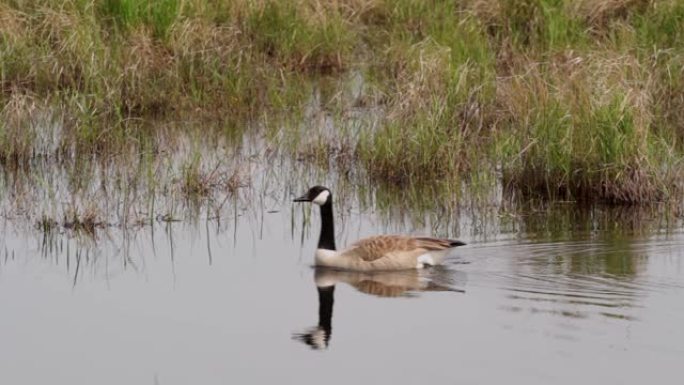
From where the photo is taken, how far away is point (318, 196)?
1300cm

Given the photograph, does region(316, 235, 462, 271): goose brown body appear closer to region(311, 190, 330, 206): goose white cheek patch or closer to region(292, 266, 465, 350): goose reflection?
region(292, 266, 465, 350): goose reflection

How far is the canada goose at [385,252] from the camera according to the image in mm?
12367

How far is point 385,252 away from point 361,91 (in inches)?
232

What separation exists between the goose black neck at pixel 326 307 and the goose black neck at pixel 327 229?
76 cm

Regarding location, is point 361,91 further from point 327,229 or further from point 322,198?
point 327,229

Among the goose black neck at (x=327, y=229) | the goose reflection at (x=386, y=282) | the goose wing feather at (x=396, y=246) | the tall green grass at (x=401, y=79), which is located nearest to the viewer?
the goose reflection at (x=386, y=282)

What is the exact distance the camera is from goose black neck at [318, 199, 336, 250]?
12742 mm

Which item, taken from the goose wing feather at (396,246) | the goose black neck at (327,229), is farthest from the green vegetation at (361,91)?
the goose wing feather at (396,246)

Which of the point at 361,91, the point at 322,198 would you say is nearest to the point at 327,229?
the point at 322,198

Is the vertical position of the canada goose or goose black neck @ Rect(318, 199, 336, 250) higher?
goose black neck @ Rect(318, 199, 336, 250)

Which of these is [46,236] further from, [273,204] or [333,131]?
[333,131]

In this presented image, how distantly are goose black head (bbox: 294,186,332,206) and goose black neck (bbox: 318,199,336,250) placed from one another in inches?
1.5

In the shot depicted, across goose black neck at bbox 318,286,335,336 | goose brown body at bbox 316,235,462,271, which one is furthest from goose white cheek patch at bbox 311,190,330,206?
goose black neck at bbox 318,286,335,336

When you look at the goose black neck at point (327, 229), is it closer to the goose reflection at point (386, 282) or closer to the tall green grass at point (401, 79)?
the goose reflection at point (386, 282)
